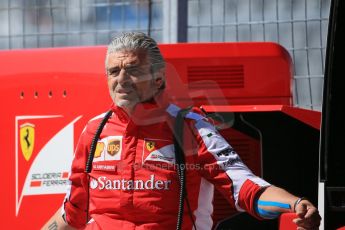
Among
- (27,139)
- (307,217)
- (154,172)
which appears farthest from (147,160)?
(27,139)

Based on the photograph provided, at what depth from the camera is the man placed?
12.9 feet

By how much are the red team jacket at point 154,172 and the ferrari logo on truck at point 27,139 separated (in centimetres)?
132

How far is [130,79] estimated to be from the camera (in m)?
3.99

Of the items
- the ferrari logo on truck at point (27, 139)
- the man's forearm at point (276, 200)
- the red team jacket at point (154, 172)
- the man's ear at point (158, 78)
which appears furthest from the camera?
the ferrari logo on truck at point (27, 139)

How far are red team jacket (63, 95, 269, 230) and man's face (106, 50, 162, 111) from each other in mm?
42

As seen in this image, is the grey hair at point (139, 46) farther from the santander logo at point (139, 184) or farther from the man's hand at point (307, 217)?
the man's hand at point (307, 217)

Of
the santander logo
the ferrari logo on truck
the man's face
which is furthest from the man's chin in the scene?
the ferrari logo on truck

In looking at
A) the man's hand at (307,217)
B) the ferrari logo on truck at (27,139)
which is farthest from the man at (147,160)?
the ferrari logo on truck at (27,139)

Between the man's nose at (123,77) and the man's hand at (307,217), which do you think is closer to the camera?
the man's hand at (307,217)

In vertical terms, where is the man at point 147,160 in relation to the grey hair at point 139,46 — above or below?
below

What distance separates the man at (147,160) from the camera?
394 centimetres

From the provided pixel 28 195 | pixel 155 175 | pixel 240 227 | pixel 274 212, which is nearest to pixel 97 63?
pixel 28 195

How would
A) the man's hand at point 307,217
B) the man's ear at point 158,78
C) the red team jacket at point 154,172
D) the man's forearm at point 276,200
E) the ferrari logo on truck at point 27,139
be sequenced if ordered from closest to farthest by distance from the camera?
the man's hand at point 307,217
the man's forearm at point 276,200
the red team jacket at point 154,172
the man's ear at point 158,78
the ferrari logo on truck at point 27,139

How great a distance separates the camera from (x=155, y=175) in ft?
13.0
